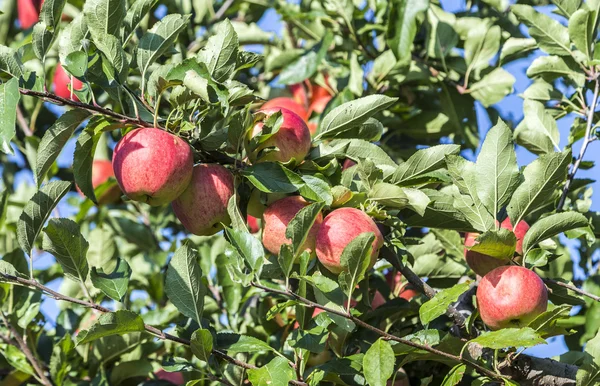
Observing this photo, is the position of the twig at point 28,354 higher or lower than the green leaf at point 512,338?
lower

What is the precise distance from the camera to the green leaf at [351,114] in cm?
136

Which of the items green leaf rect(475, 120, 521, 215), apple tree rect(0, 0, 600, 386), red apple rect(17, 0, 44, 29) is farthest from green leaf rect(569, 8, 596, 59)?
→ red apple rect(17, 0, 44, 29)

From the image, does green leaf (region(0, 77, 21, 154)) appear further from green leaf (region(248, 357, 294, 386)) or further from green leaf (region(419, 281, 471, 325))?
green leaf (region(419, 281, 471, 325))

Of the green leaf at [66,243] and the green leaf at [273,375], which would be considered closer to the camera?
the green leaf at [273,375]

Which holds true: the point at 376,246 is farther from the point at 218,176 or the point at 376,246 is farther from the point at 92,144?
the point at 92,144

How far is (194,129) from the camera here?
135 cm

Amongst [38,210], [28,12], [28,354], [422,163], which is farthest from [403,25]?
[28,12]

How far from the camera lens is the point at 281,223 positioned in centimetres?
129

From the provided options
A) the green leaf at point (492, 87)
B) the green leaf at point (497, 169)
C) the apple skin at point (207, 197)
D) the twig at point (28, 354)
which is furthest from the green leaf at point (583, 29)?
the twig at point (28, 354)

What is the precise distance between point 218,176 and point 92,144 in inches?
8.9

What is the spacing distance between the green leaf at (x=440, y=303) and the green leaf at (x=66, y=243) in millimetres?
582

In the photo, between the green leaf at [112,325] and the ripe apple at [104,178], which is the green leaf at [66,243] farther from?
the ripe apple at [104,178]

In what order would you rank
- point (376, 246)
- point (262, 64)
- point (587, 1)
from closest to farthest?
1. point (376, 246)
2. point (587, 1)
3. point (262, 64)

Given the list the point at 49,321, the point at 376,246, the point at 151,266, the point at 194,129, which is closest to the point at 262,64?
the point at 151,266
